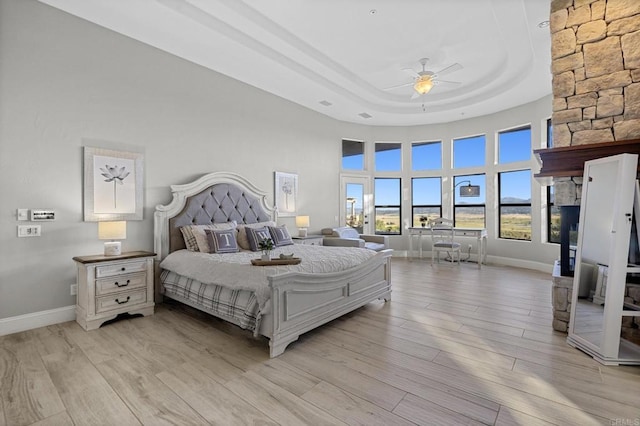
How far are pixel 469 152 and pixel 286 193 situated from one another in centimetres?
463

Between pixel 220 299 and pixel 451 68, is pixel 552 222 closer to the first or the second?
pixel 451 68

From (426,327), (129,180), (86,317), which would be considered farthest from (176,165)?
(426,327)

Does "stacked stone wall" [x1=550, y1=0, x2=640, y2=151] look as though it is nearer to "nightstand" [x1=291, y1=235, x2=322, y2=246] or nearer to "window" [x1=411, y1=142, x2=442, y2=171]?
"nightstand" [x1=291, y1=235, x2=322, y2=246]

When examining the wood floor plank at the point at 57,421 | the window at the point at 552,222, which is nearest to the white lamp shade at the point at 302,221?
the wood floor plank at the point at 57,421

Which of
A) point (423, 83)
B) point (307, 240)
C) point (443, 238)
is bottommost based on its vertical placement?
point (443, 238)

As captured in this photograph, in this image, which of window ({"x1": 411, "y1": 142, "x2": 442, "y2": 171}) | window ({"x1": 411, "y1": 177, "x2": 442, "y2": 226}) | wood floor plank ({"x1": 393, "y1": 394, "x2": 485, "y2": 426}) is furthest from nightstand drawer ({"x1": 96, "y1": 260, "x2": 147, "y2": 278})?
window ({"x1": 411, "y1": 142, "x2": 442, "y2": 171})

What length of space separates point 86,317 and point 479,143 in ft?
25.6

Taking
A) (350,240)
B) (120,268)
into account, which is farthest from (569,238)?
(120,268)

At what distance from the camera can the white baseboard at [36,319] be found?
2832 millimetres

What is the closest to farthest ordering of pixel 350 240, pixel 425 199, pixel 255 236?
pixel 255 236 → pixel 350 240 → pixel 425 199

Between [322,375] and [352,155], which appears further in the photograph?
[352,155]

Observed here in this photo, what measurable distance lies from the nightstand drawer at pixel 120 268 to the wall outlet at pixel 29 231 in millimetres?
738

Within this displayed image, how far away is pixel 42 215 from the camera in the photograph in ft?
9.93

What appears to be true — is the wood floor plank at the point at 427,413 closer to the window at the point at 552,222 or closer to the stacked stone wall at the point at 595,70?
the stacked stone wall at the point at 595,70
